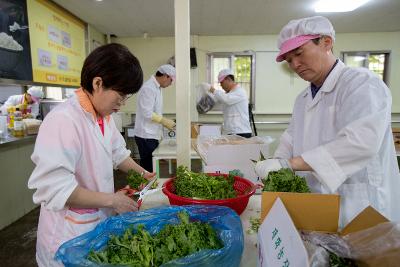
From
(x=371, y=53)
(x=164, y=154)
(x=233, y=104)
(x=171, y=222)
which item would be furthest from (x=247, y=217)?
(x=371, y=53)

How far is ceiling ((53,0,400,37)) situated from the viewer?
12.9 feet

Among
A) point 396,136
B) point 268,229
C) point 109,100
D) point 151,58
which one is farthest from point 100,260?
point 151,58

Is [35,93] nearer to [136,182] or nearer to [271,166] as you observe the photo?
[136,182]

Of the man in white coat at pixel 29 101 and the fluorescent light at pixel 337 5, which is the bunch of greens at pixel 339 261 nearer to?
the man in white coat at pixel 29 101

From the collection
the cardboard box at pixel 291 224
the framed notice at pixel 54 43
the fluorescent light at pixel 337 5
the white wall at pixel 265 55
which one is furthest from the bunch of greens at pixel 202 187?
the white wall at pixel 265 55

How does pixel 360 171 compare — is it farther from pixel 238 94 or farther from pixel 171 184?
pixel 238 94

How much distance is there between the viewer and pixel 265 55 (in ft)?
19.3

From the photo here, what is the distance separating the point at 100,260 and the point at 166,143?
274cm

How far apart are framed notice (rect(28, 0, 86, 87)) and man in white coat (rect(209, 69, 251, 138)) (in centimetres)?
231

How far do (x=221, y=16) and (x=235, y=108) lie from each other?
165 centimetres

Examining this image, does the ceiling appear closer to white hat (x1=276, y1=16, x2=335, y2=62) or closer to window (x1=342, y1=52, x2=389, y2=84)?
window (x1=342, y1=52, x2=389, y2=84)

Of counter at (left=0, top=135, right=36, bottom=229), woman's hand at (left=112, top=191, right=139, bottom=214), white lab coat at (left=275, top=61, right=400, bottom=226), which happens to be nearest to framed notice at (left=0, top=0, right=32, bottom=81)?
counter at (left=0, top=135, right=36, bottom=229)

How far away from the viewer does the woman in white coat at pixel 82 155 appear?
91 cm

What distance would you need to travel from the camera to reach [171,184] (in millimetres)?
1337
